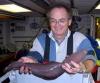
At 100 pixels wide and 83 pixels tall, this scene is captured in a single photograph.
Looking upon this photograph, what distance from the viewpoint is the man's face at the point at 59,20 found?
1613mm

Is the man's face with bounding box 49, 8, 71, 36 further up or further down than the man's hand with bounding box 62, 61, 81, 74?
further up

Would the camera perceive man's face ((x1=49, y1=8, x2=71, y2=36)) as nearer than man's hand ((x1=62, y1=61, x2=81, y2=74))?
No

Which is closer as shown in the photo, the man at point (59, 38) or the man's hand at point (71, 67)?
the man's hand at point (71, 67)

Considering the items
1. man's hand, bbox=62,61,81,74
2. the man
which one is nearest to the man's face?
the man

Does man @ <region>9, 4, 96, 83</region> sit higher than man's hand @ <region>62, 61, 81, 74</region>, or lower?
higher

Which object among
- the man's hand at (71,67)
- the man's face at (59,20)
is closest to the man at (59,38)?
the man's face at (59,20)

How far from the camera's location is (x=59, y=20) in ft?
5.29

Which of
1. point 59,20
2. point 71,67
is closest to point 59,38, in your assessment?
point 59,20

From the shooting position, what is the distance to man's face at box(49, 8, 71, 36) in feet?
5.29

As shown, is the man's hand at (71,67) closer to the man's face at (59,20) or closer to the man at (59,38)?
the man at (59,38)

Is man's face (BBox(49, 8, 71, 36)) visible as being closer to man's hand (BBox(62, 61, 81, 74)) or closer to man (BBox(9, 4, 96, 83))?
man (BBox(9, 4, 96, 83))

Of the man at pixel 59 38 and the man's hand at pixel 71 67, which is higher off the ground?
the man at pixel 59 38

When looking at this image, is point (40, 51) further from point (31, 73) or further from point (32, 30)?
point (32, 30)

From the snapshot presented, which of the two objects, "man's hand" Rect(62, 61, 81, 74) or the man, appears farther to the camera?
the man
